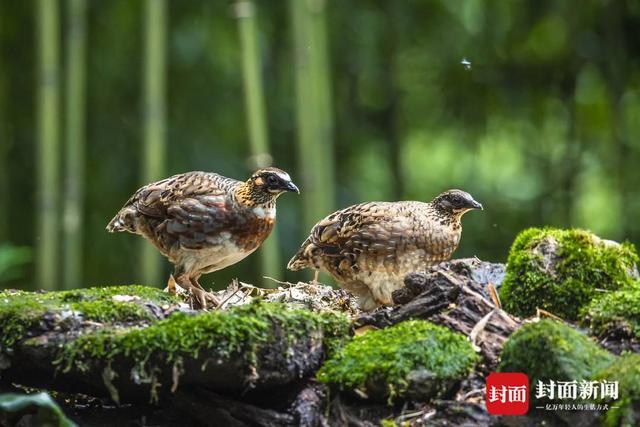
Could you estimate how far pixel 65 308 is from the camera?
A: 2.97 meters

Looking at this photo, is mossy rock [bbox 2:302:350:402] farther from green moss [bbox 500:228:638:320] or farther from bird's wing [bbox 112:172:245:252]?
bird's wing [bbox 112:172:245:252]

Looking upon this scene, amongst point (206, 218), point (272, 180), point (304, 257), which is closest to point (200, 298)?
point (206, 218)

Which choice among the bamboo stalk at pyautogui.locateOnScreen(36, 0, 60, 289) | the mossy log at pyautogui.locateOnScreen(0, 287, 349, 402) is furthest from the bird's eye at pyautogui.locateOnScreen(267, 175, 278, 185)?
the bamboo stalk at pyautogui.locateOnScreen(36, 0, 60, 289)

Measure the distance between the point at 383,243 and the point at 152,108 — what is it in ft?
8.56

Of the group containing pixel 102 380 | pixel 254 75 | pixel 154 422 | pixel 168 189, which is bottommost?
pixel 154 422

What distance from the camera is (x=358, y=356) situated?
291 cm

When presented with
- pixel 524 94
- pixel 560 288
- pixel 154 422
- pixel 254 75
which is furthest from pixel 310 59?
pixel 154 422

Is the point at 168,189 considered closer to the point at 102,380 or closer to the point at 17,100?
the point at 102,380

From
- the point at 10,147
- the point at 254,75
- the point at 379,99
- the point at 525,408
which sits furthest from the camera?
the point at 379,99

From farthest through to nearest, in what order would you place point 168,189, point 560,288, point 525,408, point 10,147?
point 10,147 → point 168,189 → point 560,288 → point 525,408

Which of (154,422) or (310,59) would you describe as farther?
(310,59)

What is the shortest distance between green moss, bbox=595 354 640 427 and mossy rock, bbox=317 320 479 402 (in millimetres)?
473

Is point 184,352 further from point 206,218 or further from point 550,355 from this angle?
point 206,218

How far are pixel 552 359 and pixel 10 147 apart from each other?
594cm
